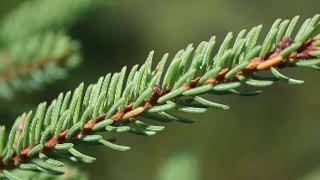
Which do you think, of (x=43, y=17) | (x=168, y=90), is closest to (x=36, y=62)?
(x=43, y=17)

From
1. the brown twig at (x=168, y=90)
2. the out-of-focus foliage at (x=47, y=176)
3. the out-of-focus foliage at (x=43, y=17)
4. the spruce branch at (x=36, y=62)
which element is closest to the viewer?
the brown twig at (x=168, y=90)

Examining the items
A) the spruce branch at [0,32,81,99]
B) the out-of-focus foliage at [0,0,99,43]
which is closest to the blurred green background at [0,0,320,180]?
the out-of-focus foliage at [0,0,99,43]

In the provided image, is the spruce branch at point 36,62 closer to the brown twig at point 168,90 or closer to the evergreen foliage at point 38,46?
the evergreen foliage at point 38,46

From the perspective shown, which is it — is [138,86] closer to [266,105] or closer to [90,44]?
[90,44]

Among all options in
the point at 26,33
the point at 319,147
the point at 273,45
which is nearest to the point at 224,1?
the point at 319,147

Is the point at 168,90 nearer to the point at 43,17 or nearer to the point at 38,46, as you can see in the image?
the point at 38,46

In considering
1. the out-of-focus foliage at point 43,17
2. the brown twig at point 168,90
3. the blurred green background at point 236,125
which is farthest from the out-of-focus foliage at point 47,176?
the blurred green background at point 236,125

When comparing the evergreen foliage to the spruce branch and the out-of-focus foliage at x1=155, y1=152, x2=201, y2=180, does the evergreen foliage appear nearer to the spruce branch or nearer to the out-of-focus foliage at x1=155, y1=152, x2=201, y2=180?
the spruce branch

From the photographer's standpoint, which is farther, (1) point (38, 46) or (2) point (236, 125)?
(2) point (236, 125)
